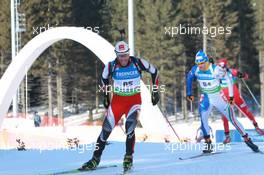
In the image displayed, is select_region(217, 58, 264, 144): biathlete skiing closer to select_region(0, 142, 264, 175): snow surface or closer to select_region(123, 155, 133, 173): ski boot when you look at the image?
select_region(0, 142, 264, 175): snow surface

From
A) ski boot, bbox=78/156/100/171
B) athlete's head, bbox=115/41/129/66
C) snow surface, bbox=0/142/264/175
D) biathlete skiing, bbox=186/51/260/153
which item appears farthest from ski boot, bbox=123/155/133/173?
biathlete skiing, bbox=186/51/260/153

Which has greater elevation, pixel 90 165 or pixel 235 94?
pixel 235 94

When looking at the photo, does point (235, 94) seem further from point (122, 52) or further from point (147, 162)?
point (122, 52)

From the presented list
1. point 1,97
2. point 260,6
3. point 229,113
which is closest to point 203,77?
point 229,113

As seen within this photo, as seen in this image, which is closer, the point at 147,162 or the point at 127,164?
the point at 127,164

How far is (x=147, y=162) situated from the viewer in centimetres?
909

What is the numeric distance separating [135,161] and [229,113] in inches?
87.5

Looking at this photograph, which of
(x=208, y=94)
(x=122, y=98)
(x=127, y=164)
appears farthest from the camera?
(x=208, y=94)

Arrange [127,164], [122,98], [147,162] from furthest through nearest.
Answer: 1. [147,162]
2. [122,98]
3. [127,164]

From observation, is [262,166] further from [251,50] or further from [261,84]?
[251,50]

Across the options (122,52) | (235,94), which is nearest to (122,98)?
(122,52)

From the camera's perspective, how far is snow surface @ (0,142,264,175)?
7809 mm

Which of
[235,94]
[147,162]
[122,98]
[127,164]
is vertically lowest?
[147,162]

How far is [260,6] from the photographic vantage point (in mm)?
44000
